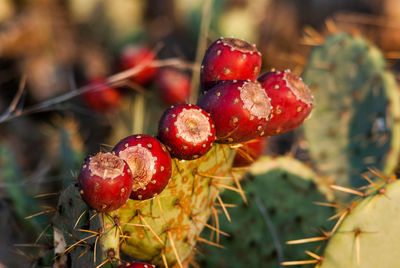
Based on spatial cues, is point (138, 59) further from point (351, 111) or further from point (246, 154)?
point (246, 154)

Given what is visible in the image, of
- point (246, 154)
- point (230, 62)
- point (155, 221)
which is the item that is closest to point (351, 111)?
point (246, 154)

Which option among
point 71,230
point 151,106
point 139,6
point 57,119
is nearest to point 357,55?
point 151,106

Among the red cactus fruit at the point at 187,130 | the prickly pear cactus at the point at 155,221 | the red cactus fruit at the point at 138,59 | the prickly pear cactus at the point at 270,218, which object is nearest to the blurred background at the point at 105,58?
the red cactus fruit at the point at 138,59

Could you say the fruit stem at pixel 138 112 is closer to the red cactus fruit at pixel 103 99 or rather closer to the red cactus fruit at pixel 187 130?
the red cactus fruit at pixel 103 99

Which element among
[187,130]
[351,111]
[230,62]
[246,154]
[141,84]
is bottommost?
[141,84]

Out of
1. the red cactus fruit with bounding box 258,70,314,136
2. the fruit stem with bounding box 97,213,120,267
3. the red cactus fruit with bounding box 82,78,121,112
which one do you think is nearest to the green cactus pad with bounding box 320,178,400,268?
the red cactus fruit with bounding box 258,70,314,136

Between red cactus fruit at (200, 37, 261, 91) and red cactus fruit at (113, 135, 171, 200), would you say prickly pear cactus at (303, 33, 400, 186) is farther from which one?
red cactus fruit at (113, 135, 171, 200)
